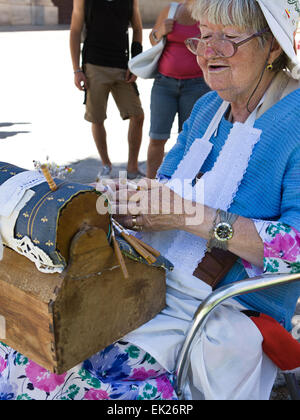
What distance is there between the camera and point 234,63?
149 cm

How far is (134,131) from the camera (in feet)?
15.1

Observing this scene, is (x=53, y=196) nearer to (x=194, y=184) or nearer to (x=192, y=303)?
(x=192, y=303)

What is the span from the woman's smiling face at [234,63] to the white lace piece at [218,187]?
0.12 metres

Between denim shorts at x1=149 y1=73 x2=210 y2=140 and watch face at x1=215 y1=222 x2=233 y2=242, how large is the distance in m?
2.48

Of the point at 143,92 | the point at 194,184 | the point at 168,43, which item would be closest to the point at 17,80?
the point at 143,92

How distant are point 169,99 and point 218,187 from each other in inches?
92.1

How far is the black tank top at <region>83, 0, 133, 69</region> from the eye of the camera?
4172 mm

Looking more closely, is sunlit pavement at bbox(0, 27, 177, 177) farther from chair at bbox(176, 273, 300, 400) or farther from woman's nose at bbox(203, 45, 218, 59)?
chair at bbox(176, 273, 300, 400)

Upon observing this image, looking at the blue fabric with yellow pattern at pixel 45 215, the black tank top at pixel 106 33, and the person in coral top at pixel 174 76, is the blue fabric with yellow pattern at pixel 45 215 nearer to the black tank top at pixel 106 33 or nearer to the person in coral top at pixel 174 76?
the person in coral top at pixel 174 76

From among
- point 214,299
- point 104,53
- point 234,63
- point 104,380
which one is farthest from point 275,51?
point 104,53

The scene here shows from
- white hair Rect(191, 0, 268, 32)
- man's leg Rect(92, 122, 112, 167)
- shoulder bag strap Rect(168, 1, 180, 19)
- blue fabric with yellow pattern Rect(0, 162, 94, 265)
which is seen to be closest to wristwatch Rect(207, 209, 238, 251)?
blue fabric with yellow pattern Rect(0, 162, 94, 265)

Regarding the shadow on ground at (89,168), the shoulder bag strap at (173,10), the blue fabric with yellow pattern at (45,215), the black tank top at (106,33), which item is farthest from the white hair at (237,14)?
the shadow on ground at (89,168)

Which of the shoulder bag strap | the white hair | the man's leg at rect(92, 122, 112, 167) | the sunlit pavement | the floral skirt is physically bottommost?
the sunlit pavement

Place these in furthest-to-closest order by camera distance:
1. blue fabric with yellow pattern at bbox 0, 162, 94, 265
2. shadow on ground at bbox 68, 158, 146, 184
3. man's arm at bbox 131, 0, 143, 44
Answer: shadow on ground at bbox 68, 158, 146, 184 < man's arm at bbox 131, 0, 143, 44 < blue fabric with yellow pattern at bbox 0, 162, 94, 265
